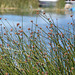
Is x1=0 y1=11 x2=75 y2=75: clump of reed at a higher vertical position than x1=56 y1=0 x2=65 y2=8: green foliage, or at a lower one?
higher

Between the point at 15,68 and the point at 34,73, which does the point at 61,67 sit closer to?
the point at 34,73

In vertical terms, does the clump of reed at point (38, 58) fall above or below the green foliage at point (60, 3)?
above

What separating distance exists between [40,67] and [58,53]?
213mm

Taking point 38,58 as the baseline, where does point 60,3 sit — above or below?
below

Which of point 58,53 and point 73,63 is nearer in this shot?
point 73,63

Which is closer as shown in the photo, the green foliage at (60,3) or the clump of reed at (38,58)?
the clump of reed at (38,58)

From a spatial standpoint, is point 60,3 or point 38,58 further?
point 60,3

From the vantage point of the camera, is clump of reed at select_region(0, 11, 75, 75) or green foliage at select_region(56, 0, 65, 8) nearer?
clump of reed at select_region(0, 11, 75, 75)

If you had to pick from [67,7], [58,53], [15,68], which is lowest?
[67,7]

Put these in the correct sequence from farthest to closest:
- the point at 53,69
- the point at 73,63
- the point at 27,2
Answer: the point at 27,2, the point at 73,63, the point at 53,69

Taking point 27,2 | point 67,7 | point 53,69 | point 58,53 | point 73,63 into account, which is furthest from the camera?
point 67,7

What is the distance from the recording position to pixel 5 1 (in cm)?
2300

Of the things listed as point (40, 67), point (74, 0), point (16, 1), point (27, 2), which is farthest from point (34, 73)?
point (74, 0)

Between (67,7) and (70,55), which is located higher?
(70,55)
